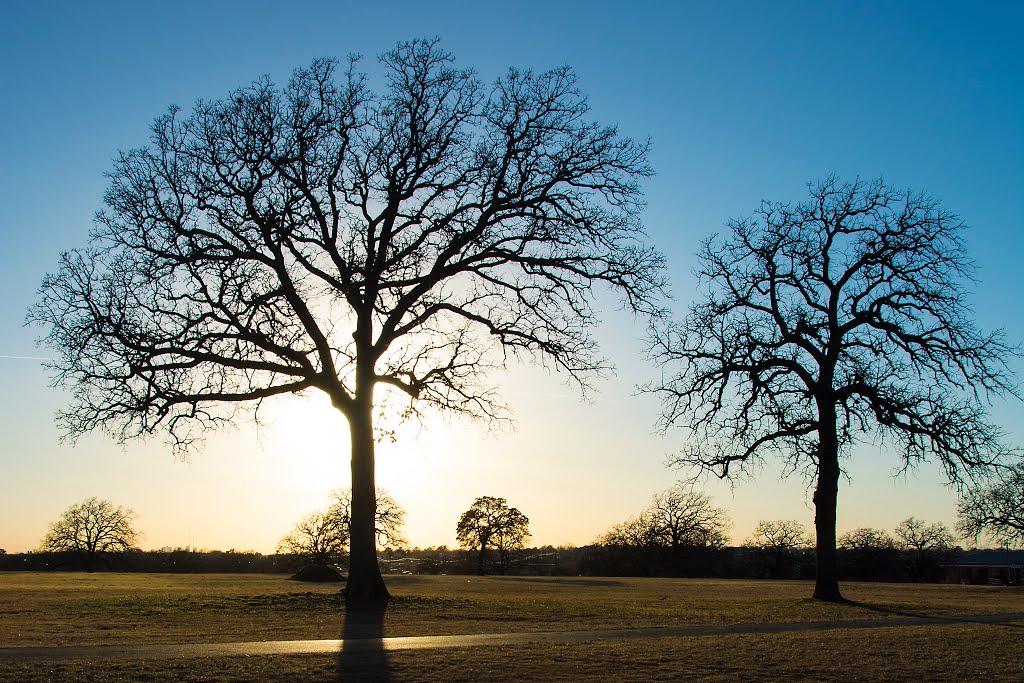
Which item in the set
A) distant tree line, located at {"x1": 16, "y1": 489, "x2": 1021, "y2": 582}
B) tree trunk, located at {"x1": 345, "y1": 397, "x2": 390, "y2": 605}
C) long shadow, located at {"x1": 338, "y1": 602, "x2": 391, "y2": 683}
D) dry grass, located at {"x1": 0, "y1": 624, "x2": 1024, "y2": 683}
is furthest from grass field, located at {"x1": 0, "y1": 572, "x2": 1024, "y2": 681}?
distant tree line, located at {"x1": 16, "y1": 489, "x2": 1021, "y2": 582}

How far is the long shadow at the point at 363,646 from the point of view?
11547 mm

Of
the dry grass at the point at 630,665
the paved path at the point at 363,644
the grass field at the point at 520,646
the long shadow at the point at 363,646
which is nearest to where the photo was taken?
the dry grass at the point at 630,665

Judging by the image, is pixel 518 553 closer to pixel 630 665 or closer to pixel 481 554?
pixel 481 554

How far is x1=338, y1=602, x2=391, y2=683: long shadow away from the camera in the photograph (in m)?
11.5

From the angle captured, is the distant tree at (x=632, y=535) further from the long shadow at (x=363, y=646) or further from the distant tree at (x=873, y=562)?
the long shadow at (x=363, y=646)

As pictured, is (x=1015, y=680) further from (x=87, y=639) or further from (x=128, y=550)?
(x=128, y=550)

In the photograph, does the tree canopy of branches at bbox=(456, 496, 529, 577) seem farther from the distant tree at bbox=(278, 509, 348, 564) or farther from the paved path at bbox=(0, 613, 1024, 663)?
the paved path at bbox=(0, 613, 1024, 663)

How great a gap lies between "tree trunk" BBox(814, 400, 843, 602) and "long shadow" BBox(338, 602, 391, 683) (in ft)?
50.0

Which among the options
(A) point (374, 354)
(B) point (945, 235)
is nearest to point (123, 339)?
(A) point (374, 354)

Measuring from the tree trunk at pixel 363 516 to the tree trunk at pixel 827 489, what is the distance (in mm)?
14767

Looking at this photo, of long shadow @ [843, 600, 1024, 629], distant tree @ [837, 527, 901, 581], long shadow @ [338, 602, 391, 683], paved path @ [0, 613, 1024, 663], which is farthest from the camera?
distant tree @ [837, 527, 901, 581]

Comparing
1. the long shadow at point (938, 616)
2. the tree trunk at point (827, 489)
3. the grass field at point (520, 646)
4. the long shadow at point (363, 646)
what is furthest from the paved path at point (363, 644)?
the tree trunk at point (827, 489)

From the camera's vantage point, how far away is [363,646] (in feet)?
47.4

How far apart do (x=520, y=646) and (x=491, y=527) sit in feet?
236
